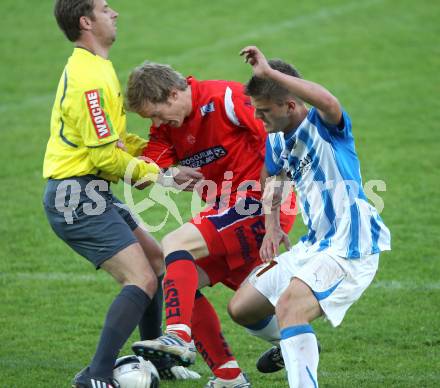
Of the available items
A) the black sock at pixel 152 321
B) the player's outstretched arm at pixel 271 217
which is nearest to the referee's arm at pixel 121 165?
the player's outstretched arm at pixel 271 217

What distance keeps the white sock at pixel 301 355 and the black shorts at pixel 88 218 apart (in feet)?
4.06

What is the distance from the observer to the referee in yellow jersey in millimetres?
5562

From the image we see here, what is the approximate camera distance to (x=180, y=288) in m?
5.64

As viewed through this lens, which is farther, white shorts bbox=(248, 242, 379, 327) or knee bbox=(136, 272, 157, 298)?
knee bbox=(136, 272, 157, 298)

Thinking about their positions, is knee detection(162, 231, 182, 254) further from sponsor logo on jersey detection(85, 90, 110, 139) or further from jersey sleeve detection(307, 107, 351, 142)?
jersey sleeve detection(307, 107, 351, 142)

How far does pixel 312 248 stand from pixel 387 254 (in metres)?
3.56

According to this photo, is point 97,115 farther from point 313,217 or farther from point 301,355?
point 301,355

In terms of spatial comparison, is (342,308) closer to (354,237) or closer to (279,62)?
(354,237)

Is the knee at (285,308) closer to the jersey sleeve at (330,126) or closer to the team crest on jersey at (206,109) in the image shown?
the jersey sleeve at (330,126)

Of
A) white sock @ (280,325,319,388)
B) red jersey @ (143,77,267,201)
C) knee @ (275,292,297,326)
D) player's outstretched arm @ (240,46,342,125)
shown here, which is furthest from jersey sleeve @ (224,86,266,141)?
white sock @ (280,325,319,388)

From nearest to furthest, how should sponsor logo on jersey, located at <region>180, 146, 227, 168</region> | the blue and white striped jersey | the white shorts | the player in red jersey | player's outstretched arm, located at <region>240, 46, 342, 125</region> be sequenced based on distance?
player's outstretched arm, located at <region>240, 46, 342, 125</region>
the white shorts
the blue and white striped jersey
the player in red jersey
sponsor logo on jersey, located at <region>180, 146, 227, 168</region>

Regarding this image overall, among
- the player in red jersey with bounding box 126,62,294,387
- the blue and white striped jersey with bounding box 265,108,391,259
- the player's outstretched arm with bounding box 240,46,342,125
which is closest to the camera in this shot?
the player's outstretched arm with bounding box 240,46,342,125

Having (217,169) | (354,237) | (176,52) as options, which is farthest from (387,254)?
(176,52)

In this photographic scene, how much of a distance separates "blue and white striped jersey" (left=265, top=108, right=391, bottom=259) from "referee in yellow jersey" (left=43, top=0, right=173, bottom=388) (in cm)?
104
